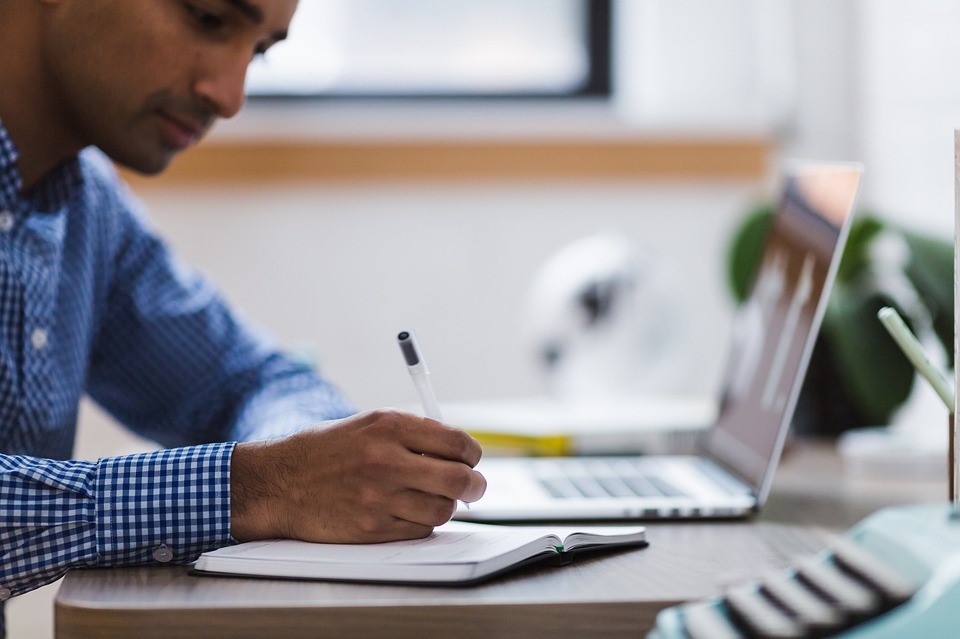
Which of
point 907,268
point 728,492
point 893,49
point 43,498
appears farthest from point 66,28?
point 893,49

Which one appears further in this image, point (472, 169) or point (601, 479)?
point (472, 169)

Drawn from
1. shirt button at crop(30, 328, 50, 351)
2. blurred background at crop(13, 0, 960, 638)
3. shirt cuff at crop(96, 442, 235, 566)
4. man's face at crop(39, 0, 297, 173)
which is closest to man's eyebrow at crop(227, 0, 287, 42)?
man's face at crop(39, 0, 297, 173)

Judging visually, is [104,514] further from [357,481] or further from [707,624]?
[707,624]

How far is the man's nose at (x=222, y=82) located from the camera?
1.07 meters

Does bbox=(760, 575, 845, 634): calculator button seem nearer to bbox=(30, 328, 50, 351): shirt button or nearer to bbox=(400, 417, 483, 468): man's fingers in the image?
bbox=(400, 417, 483, 468): man's fingers

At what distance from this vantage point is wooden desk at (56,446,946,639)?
57 centimetres

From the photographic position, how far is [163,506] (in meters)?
0.70

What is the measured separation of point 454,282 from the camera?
7.19 feet

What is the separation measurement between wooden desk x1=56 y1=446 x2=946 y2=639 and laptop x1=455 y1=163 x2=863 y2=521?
0.57 feet

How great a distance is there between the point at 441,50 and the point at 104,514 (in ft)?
5.69

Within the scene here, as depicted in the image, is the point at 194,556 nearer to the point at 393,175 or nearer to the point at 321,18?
the point at 393,175

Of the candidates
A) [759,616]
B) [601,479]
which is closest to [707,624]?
[759,616]

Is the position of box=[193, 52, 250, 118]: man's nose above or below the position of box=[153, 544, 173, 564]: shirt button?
above

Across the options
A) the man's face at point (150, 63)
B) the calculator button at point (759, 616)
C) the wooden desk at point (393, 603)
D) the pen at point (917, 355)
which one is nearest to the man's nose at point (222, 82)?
the man's face at point (150, 63)
